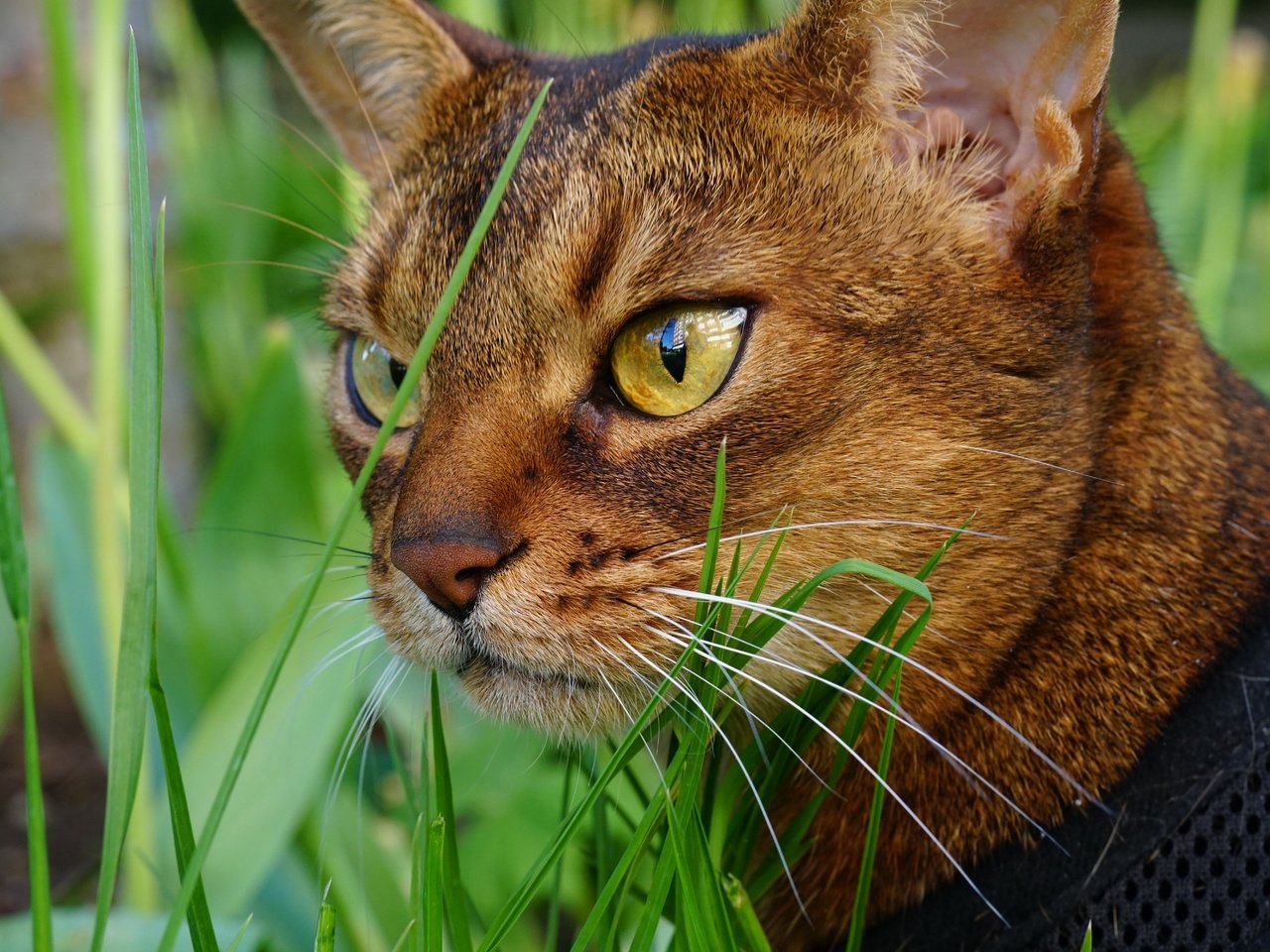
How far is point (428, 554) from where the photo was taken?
47.3 inches

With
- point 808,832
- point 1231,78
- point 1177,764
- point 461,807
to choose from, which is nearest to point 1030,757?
point 1177,764

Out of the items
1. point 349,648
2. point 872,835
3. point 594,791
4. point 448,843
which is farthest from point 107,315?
point 872,835

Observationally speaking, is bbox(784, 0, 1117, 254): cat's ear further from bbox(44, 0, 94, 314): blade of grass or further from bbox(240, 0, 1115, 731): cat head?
bbox(44, 0, 94, 314): blade of grass

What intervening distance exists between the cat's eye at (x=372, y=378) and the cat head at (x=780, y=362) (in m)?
0.18

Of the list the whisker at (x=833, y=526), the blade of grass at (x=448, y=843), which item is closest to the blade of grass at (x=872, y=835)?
the whisker at (x=833, y=526)

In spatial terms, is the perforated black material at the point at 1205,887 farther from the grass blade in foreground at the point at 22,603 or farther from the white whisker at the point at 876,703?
the grass blade in foreground at the point at 22,603

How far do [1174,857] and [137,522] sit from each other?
96 cm

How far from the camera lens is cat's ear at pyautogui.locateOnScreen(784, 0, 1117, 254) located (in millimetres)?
1244

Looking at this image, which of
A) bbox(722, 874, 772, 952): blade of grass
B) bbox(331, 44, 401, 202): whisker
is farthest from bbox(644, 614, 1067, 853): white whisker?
bbox(331, 44, 401, 202): whisker

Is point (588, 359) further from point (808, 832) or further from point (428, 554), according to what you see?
point (808, 832)

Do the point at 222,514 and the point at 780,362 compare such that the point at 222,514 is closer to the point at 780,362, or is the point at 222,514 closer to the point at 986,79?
the point at 780,362

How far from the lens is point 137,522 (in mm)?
979

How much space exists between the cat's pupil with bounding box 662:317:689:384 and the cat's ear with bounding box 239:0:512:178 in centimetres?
58

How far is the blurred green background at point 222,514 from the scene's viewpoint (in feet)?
5.67
